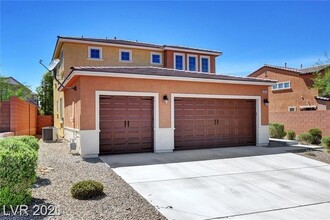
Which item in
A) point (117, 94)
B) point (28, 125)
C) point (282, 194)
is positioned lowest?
point (282, 194)

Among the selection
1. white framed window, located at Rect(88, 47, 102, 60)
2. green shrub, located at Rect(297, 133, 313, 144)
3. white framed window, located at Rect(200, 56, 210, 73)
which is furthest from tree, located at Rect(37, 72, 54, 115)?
green shrub, located at Rect(297, 133, 313, 144)

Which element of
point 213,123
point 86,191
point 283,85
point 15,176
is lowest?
point 86,191

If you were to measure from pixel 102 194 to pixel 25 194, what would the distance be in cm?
164

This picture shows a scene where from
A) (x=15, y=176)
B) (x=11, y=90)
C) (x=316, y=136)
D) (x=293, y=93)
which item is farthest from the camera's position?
(x=11, y=90)

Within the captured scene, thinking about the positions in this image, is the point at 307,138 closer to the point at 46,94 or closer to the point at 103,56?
the point at 103,56

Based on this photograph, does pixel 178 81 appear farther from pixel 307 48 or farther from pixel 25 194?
pixel 307 48

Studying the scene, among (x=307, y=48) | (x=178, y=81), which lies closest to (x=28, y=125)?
(x=178, y=81)

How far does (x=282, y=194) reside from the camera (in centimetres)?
671

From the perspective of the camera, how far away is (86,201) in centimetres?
579

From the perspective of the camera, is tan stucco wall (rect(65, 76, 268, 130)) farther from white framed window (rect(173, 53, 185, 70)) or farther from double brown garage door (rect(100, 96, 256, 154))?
white framed window (rect(173, 53, 185, 70))

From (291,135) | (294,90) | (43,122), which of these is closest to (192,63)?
(291,135)

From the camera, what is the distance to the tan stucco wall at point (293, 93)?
2548 cm

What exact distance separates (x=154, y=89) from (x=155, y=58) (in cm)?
941

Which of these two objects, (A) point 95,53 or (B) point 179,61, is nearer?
(A) point 95,53
